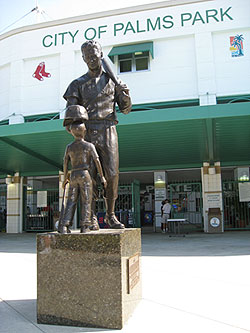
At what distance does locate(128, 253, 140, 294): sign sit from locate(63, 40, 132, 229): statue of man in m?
0.41

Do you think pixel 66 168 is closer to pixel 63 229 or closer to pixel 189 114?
pixel 63 229

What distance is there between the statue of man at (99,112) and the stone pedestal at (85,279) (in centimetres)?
66

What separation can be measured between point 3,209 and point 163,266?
1559 centimetres

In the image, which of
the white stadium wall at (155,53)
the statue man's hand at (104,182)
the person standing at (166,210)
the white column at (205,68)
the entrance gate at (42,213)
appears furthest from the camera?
the entrance gate at (42,213)

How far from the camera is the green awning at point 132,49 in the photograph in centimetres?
1267

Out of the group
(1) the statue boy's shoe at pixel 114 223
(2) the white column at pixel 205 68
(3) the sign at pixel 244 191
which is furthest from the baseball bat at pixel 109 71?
(3) the sign at pixel 244 191

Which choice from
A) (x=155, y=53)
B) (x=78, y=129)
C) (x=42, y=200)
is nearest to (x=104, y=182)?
(x=78, y=129)

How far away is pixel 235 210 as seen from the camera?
14602 mm

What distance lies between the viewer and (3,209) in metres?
19.1

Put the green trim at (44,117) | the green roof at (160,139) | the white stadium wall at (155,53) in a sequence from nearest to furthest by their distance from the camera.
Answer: the green roof at (160,139) < the white stadium wall at (155,53) < the green trim at (44,117)

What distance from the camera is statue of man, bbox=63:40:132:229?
3562 mm

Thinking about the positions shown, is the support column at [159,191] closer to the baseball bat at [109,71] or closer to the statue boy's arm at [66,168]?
the baseball bat at [109,71]

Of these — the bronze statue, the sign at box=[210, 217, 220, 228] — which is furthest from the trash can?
the bronze statue

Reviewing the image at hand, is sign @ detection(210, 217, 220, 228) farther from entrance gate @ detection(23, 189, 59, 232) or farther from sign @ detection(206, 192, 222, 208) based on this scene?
entrance gate @ detection(23, 189, 59, 232)
